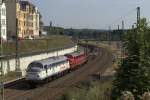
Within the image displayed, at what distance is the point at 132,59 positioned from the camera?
86.9ft

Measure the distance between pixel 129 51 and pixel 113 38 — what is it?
15641 cm

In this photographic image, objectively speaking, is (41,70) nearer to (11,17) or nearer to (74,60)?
(74,60)

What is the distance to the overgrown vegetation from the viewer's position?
24734 mm

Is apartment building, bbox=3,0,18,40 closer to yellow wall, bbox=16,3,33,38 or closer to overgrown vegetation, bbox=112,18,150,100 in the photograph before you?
Answer: yellow wall, bbox=16,3,33,38

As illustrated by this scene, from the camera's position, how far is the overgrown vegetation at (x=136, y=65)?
24734 mm

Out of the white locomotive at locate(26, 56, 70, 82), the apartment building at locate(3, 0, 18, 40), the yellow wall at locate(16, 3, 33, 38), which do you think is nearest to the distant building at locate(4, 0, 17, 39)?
the apartment building at locate(3, 0, 18, 40)

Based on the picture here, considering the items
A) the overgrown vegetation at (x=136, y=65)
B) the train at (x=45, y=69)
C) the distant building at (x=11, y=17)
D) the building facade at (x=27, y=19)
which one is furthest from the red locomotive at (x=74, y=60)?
the building facade at (x=27, y=19)

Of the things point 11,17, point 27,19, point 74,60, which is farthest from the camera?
point 27,19

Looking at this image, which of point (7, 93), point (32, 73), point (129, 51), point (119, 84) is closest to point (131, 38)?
point (129, 51)

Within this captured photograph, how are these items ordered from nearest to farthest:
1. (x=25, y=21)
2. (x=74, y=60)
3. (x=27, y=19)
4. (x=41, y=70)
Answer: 1. (x=41, y=70)
2. (x=74, y=60)
3. (x=25, y=21)
4. (x=27, y=19)

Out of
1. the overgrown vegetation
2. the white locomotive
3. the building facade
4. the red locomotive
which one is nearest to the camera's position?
the overgrown vegetation

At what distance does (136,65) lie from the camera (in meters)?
25.8

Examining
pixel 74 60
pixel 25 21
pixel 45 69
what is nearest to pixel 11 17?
pixel 25 21

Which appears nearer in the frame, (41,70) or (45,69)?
(41,70)
